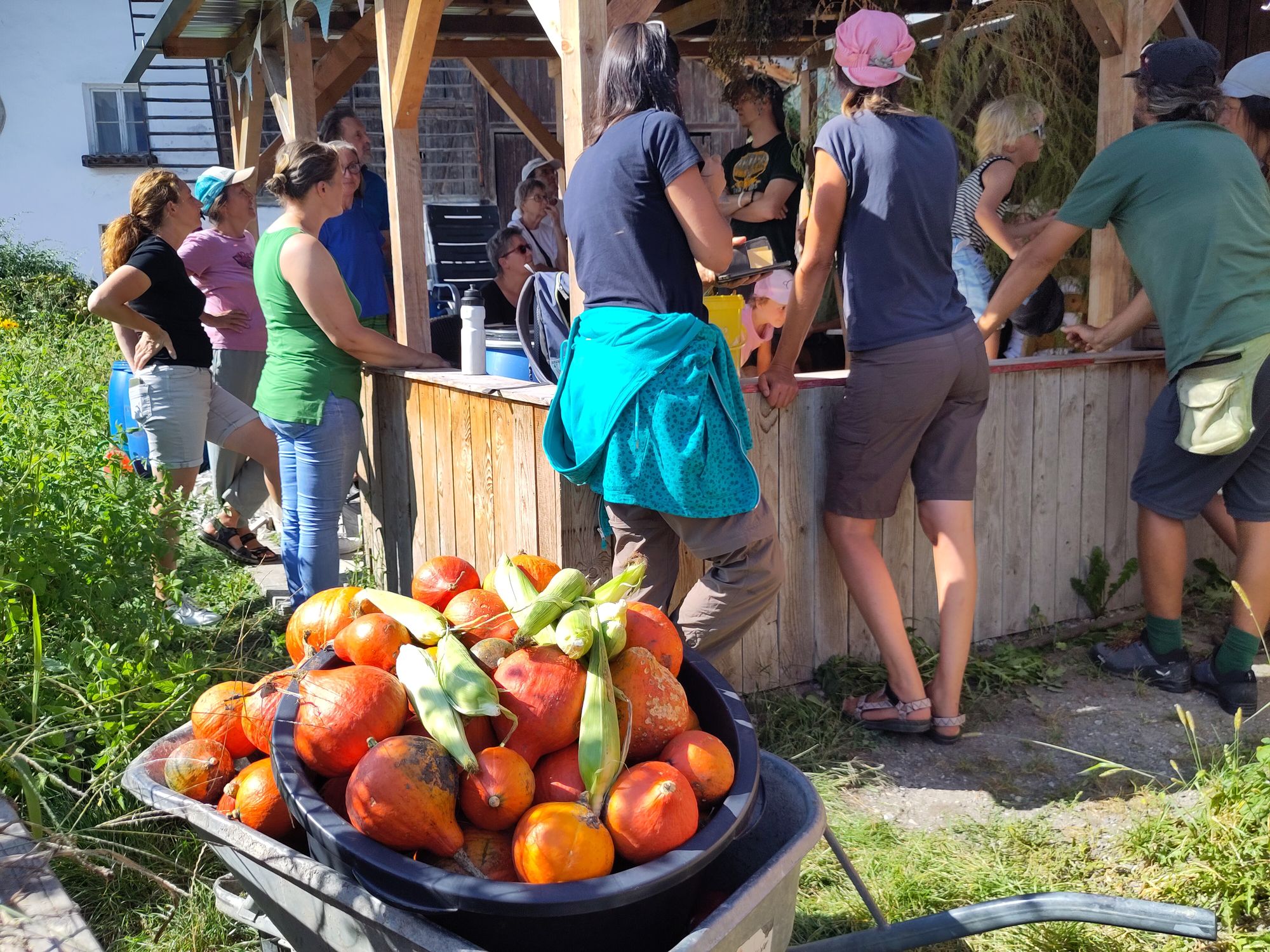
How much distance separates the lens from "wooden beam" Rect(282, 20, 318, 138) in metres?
5.75

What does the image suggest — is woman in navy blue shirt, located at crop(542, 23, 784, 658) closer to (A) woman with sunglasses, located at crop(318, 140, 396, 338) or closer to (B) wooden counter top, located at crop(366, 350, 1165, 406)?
(B) wooden counter top, located at crop(366, 350, 1165, 406)

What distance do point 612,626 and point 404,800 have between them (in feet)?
1.43

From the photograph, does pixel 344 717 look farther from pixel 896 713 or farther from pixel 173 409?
pixel 173 409

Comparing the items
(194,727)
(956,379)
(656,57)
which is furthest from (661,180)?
(194,727)

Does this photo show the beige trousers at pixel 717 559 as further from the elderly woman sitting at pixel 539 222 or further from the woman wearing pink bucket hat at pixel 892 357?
the elderly woman sitting at pixel 539 222

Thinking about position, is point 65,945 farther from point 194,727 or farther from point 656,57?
point 656,57

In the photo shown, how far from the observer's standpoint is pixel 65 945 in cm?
208

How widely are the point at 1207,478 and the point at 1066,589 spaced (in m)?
0.86

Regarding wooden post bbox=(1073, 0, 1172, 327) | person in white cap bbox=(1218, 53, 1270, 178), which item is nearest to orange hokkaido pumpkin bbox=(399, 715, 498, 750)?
person in white cap bbox=(1218, 53, 1270, 178)

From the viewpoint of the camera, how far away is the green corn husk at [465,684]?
5.40 ft

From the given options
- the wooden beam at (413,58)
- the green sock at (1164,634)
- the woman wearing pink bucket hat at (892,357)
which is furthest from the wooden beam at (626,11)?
the green sock at (1164,634)

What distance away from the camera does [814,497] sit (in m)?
3.69

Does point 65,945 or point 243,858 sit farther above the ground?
point 243,858

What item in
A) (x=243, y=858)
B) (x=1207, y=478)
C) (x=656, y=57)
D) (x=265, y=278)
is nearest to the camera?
(x=243, y=858)
